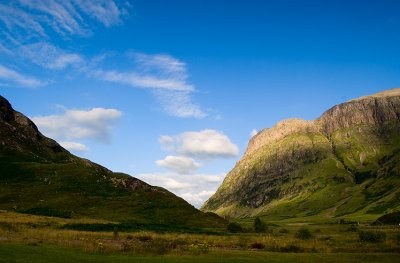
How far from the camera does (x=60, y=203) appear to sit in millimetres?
115812

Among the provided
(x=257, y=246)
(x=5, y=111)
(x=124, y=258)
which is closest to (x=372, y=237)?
(x=257, y=246)

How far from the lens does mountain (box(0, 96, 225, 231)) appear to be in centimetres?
11106

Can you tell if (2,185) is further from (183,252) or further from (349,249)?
(349,249)

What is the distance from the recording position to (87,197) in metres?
122

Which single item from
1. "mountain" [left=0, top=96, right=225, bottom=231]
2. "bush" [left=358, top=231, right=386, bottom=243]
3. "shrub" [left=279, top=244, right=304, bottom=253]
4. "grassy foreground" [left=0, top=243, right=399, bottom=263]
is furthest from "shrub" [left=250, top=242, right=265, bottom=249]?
"mountain" [left=0, top=96, right=225, bottom=231]

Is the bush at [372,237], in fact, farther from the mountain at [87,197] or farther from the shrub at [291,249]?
the mountain at [87,197]

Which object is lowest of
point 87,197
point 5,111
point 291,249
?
point 291,249

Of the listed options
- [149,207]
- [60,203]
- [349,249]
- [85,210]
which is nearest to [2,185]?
[60,203]

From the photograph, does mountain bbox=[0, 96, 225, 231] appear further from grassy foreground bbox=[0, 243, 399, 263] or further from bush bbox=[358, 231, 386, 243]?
grassy foreground bbox=[0, 243, 399, 263]

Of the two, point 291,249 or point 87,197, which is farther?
point 87,197

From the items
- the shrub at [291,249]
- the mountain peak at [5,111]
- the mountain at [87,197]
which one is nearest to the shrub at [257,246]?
the shrub at [291,249]

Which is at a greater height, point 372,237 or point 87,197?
point 87,197

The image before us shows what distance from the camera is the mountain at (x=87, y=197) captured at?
111062mm

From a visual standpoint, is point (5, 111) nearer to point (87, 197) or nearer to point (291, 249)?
point (87, 197)
